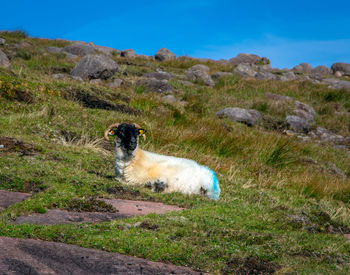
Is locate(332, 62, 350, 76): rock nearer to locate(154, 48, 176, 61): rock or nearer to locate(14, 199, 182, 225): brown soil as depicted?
locate(154, 48, 176, 61): rock

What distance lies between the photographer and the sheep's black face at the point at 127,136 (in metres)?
9.16

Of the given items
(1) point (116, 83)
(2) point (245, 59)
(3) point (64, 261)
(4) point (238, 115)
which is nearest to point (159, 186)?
(3) point (64, 261)

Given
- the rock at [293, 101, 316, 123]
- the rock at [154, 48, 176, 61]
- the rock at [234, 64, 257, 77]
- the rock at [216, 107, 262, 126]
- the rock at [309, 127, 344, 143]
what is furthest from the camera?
the rock at [154, 48, 176, 61]

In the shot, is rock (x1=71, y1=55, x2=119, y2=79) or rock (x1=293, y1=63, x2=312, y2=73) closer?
rock (x1=71, y1=55, x2=119, y2=79)

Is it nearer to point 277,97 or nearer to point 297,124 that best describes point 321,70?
point 277,97

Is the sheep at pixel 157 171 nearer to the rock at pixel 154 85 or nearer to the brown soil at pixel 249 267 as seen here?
the brown soil at pixel 249 267

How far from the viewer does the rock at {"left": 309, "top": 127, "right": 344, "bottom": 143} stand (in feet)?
84.1

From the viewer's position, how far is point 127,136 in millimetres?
9164

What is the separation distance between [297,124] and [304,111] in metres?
3.38

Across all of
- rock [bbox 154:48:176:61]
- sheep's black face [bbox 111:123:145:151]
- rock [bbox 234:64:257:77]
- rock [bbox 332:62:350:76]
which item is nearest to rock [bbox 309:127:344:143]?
rock [bbox 234:64:257:77]

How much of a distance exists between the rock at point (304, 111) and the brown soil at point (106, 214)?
21.5 metres

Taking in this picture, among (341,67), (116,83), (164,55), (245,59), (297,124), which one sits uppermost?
(341,67)

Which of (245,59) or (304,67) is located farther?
(304,67)

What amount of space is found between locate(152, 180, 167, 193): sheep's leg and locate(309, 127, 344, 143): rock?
723 inches
